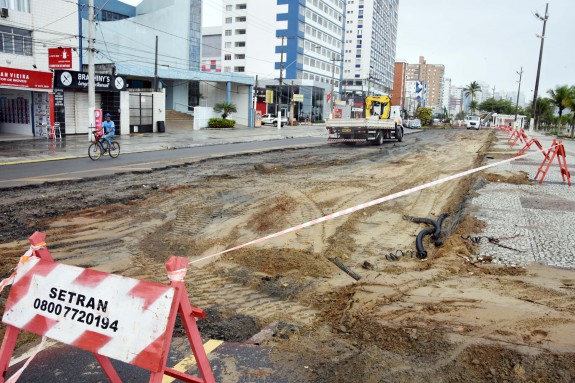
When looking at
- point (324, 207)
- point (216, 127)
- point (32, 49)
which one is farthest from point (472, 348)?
point (216, 127)

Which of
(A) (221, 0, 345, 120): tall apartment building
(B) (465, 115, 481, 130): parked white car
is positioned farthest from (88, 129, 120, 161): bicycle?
(B) (465, 115, 481, 130): parked white car

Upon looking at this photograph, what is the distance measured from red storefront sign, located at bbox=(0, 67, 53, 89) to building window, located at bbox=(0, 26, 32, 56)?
229 centimetres

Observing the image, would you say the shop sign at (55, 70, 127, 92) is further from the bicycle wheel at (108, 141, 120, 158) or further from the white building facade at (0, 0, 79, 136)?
the bicycle wheel at (108, 141, 120, 158)

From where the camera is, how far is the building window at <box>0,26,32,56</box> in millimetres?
27969

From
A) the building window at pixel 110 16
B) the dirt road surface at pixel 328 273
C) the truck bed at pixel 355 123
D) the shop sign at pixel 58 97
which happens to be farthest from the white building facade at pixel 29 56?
the building window at pixel 110 16

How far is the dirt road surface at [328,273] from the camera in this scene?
3865 millimetres

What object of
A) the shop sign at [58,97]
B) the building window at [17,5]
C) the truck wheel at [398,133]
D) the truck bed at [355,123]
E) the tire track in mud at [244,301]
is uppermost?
the building window at [17,5]

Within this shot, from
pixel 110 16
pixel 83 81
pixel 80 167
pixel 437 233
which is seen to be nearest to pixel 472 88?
pixel 110 16

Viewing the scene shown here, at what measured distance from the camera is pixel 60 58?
27.1 metres

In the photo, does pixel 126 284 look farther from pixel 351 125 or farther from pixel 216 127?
pixel 216 127

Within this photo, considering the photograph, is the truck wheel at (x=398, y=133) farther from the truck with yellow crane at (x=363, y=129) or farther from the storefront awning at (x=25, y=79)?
the storefront awning at (x=25, y=79)

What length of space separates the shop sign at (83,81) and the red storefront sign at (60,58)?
4.29 feet

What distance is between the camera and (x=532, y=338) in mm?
4051

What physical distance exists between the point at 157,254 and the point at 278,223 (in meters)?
2.63
